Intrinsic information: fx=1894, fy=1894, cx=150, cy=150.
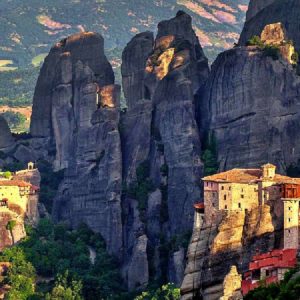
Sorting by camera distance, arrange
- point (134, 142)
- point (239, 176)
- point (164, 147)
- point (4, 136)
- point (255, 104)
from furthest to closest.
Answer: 1. point (4, 136)
2. point (134, 142)
3. point (164, 147)
4. point (255, 104)
5. point (239, 176)

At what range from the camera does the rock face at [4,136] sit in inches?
5354

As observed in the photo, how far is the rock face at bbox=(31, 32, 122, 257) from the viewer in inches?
4601

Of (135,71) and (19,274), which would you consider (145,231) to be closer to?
(19,274)

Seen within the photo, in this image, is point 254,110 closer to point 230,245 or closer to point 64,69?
point 230,245

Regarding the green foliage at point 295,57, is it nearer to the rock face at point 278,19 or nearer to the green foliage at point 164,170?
the rock face at point 278,19

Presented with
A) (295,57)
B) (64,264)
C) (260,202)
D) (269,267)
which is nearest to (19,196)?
(64,264)

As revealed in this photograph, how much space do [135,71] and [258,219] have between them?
3971cm

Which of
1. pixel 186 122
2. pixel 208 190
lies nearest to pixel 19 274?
pixel 186 122

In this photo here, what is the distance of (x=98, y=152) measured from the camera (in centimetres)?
11994

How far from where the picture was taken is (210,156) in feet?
353

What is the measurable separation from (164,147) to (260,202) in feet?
83.0

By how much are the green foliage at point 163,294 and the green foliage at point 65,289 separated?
492 cm

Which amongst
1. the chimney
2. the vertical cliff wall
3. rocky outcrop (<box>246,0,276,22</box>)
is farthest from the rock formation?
rocky outcrop (<box>246,0,276,22</box>)

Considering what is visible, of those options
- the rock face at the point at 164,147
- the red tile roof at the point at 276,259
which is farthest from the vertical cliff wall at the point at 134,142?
the red tile roof at the point at 276,259
